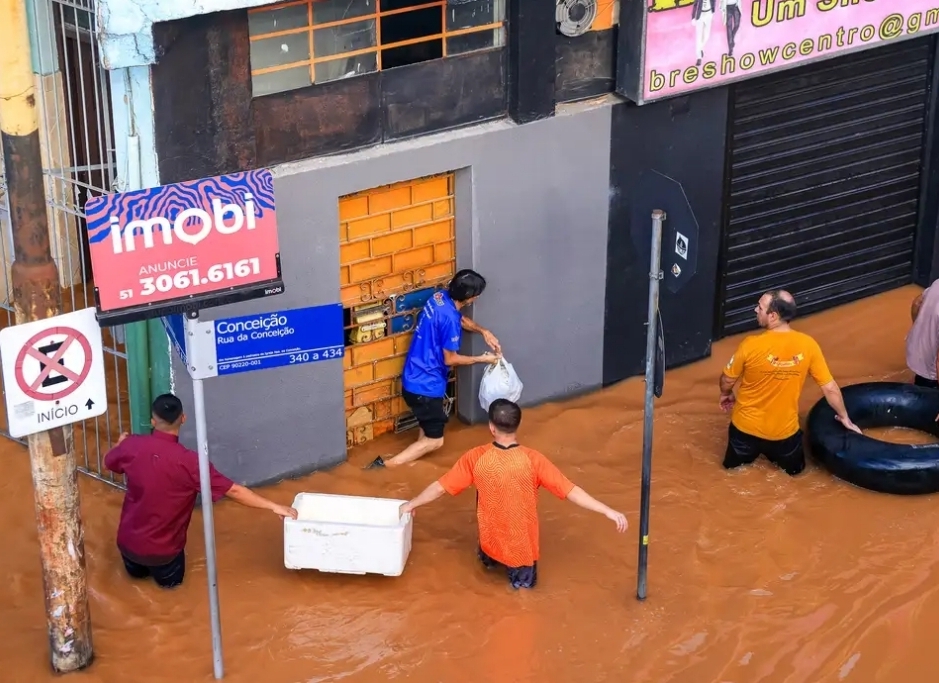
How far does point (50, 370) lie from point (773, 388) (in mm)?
4822

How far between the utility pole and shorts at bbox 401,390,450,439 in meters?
Result: 2.94

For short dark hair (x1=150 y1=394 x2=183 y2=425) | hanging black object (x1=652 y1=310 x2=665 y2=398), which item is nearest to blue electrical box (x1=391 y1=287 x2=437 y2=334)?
short dark hair (x1=150 y1=394 x2=183 y2=425)

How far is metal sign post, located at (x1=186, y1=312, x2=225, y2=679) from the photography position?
7.53 meters

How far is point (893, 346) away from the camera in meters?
12.2

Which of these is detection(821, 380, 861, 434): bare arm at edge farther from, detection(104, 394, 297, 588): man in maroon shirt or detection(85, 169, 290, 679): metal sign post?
detection(85, 169, 290, 679): metal sign post

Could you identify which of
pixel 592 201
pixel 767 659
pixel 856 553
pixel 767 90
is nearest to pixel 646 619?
pixel 767 659

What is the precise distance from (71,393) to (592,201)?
15.2 feet

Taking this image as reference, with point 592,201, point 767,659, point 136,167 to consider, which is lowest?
point 767,659

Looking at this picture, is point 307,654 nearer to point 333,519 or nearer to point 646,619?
point 333,519

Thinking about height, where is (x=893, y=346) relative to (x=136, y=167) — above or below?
below

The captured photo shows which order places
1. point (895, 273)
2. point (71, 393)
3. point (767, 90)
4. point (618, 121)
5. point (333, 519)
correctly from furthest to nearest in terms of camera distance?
1. point (895, 273)
2. point (767, 90)
3. point (618, 121)
4. point (333, 519)
5. point (71, 393)

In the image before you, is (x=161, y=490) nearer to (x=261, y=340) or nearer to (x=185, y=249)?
(x=261, y=340)

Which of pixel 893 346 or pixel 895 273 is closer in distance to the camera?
pixel 893 346

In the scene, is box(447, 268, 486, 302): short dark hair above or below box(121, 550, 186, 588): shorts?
above
